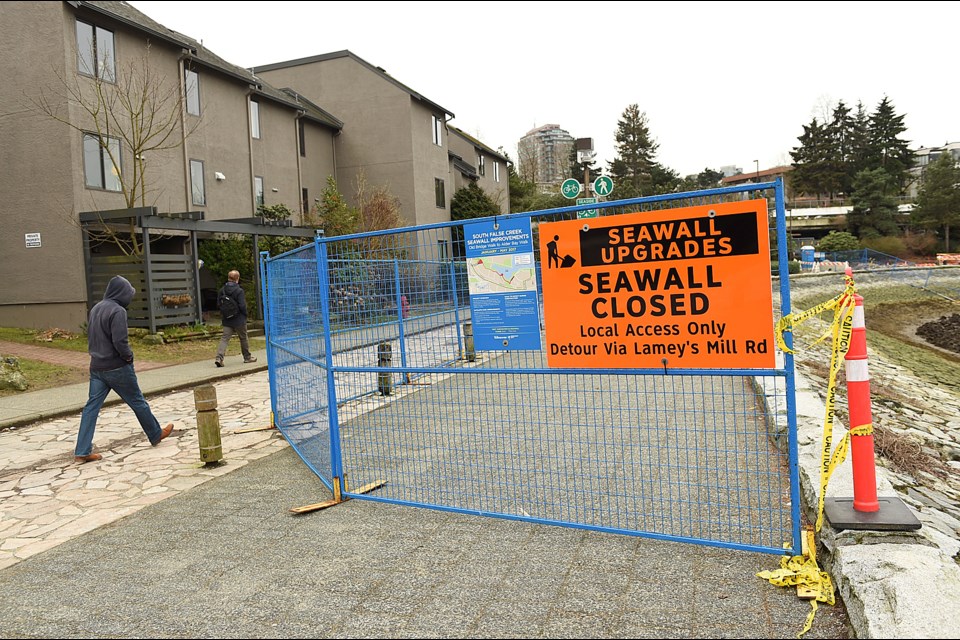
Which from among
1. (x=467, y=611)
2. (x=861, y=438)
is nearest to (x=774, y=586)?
(x=861, y=438)

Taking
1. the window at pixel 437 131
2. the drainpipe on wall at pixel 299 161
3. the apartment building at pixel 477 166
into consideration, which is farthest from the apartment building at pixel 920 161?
the drainpipe on wall at pixel 299 161

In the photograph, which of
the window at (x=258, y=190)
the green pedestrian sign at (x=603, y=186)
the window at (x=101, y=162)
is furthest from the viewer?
the window at (x=258, y=190)

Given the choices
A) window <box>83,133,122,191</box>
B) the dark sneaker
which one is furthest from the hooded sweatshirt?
window <box>83,133,122,191</box>

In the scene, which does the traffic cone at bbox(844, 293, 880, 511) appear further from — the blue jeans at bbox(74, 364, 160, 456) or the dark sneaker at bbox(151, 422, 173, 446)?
the dark sneaker at bbox(151, 422, 173, 446)

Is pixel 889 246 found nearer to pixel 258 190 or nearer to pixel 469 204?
pixel 469 204

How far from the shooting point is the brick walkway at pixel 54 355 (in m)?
13.5

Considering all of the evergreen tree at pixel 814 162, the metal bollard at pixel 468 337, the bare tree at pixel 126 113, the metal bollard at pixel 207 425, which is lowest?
the metal bollard at pixel 207 425

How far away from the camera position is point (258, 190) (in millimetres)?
24500

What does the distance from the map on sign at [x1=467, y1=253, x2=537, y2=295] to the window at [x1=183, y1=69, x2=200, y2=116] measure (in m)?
20.1

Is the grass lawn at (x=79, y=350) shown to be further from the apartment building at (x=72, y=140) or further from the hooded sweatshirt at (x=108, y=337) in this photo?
→ the hooded sweatshirt at (x=108, y=337)

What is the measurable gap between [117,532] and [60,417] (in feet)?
18.3

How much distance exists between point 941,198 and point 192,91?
200 ft

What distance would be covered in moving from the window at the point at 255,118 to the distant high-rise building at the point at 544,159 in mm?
42588

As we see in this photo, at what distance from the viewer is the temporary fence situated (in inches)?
141
